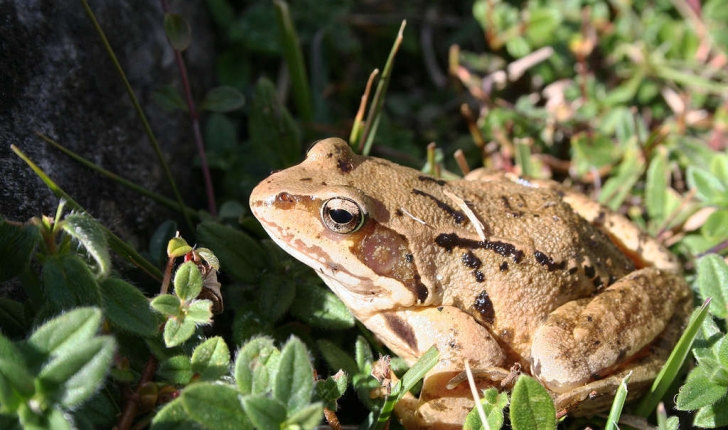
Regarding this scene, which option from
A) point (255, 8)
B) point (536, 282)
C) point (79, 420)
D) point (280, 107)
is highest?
point (255, 8)

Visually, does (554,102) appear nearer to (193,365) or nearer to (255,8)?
(255,8)

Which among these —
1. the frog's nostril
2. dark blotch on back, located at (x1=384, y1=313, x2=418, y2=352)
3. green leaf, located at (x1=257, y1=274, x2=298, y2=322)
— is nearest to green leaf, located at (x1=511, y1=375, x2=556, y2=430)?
dark blotch on back, located at (x1=384, y1=313, x2=418, y2=352)

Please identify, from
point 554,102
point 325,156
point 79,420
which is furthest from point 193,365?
point 554,102

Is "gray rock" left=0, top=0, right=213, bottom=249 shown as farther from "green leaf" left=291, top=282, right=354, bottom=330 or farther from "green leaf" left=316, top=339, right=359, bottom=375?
"green leaf" left=316, top=339, right=359, bottom=375

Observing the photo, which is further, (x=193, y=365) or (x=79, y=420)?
(x=193, y=365)

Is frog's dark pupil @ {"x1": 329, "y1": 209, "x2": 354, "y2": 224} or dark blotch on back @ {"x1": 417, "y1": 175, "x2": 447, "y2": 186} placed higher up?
frog's dark pupil @ {"x1": 329, "y1": 209, "x2": 354, "y2": 224}

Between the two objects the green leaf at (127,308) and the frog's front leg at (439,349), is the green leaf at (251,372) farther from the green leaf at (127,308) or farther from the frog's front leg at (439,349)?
the frog's front leg at (439,349)
